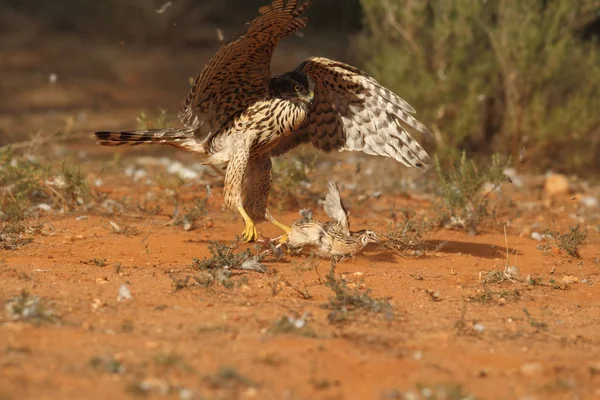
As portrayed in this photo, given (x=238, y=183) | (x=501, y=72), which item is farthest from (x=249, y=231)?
(x=501, y=72)

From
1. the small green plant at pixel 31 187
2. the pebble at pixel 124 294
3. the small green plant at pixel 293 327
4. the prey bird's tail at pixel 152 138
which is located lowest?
the small green plant at pixel 31 187

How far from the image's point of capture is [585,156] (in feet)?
33.3

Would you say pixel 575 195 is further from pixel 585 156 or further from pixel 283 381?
pixel 283 381

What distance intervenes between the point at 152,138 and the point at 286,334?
108 inches

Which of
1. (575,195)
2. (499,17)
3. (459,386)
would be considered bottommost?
(575,195)

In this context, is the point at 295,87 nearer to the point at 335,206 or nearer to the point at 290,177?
the point at 335,206

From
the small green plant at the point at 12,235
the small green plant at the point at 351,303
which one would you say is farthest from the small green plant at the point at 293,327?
the small green plant at the point at 12,235

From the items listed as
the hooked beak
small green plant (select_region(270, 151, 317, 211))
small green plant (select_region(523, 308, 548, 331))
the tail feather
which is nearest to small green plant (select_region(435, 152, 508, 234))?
small green plant (select_region(270, 151, 317, 211))

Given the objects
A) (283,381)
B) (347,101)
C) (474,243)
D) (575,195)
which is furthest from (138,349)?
(575,195)

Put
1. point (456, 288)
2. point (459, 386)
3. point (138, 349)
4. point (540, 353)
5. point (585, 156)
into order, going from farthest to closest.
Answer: point (585, 156)
point (456, 288)
point (540, 353)
point (138, 349)
point (459, 386)

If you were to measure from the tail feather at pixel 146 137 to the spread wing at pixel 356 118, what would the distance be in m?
0.89

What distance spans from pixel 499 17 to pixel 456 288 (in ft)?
16.5

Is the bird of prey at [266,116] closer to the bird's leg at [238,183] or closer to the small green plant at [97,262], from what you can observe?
the bird's leg at [238,183]

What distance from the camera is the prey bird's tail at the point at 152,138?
21.0ft
